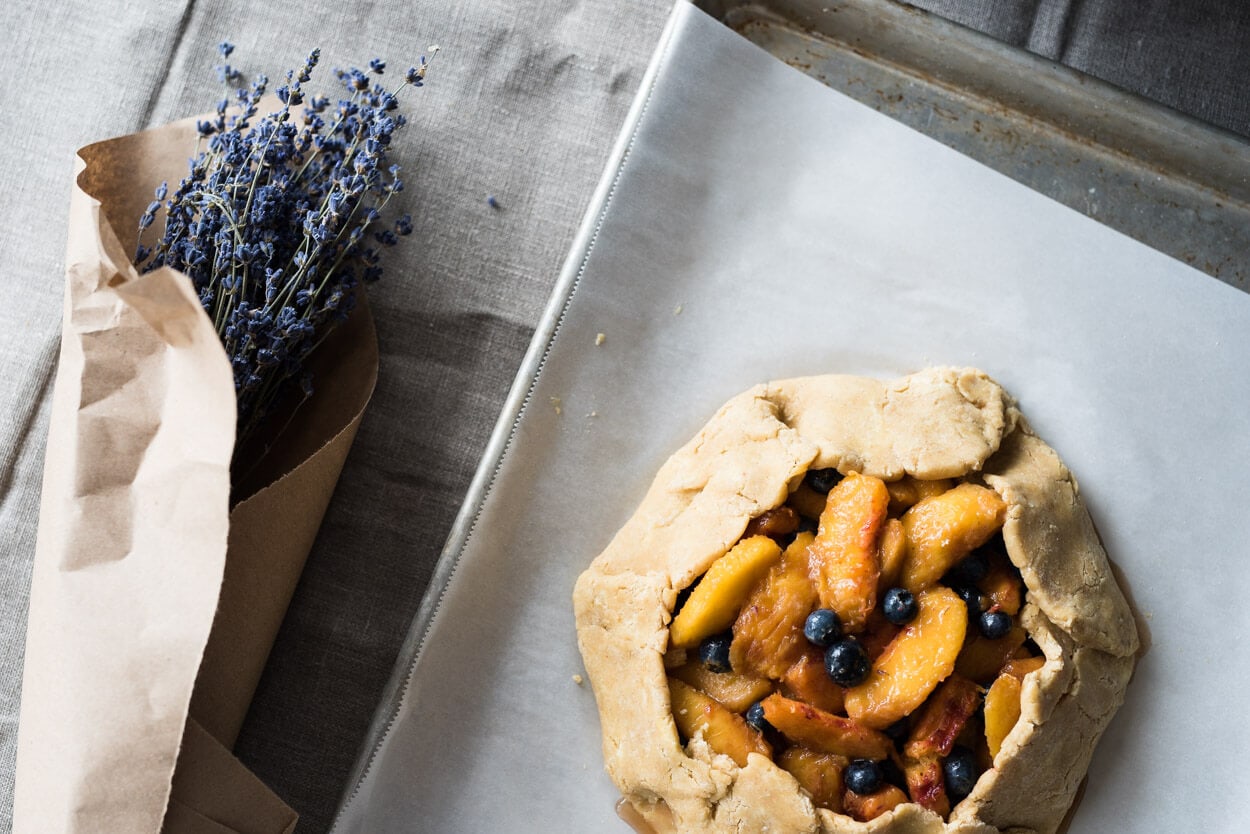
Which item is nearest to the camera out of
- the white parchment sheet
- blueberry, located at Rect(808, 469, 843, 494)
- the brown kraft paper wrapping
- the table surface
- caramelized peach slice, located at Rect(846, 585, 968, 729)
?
the brown kraft paper wrapping

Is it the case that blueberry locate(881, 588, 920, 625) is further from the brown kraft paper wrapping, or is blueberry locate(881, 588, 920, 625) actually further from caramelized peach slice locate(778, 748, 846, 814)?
the brown kraft paper wrapping

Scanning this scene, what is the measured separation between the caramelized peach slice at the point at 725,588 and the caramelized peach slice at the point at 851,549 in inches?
3.6

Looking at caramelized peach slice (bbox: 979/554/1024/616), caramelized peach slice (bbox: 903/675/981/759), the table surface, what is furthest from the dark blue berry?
the table surface

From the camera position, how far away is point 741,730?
188cm

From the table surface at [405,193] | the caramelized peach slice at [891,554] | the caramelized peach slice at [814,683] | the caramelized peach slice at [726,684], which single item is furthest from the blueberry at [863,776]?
the table surface at [405,193]

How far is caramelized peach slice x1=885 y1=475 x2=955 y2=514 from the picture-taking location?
6.46 feet

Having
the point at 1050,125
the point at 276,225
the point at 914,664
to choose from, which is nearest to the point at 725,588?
the point at 914,664

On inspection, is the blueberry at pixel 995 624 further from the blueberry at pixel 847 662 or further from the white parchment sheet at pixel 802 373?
the white parchment sheet at pixel 802 373

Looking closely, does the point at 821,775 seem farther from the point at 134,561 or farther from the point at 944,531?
the point at 134,561

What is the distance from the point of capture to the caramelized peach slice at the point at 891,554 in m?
1.84

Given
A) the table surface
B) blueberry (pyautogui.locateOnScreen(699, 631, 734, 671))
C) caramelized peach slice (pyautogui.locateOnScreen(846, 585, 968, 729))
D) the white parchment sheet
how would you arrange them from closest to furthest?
caramelized peach slice (pyautogui.locateOnScreen(846, 585, 968, 729)) → blueberry (pyautogui.locateOnScreen(699, 631, 734, 671)) → the white parchment sheet → the table surface

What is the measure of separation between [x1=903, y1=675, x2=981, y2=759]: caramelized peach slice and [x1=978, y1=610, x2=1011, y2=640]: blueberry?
117mm

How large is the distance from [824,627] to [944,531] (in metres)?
0.30

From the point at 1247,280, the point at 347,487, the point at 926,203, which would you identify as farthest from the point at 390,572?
the point at 1247,280
